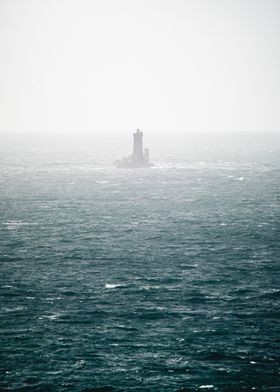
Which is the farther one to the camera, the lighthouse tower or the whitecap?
the lighthouse tower

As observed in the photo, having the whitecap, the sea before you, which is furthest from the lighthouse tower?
the whitecap

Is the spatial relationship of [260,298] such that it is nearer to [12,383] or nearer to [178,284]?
[178,284]

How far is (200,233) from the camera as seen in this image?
70125 millimetres

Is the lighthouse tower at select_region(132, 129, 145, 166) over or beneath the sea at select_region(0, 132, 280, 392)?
over

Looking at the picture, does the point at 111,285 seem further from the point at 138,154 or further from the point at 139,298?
the point at 138,154

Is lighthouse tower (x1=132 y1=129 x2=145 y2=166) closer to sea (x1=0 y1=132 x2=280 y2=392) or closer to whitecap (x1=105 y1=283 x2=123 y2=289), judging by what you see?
sea (x1=0 y1=132 x2=280 y2=392)

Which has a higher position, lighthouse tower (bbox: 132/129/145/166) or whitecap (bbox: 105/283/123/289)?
lighthouse tower (bbox: 132/129/145/166)

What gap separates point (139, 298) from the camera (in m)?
43.8

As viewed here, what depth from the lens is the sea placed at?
105 ft

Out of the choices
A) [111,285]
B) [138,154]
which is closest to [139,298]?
[111,285]

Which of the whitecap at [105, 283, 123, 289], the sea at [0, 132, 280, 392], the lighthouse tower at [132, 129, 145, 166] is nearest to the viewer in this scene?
the sea at [0, 132, 280, 392]

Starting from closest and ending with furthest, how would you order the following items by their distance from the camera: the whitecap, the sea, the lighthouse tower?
the sea
the whitecap
the lighthouse tower

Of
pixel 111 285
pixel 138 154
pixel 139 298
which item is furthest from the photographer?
pixel 138 154

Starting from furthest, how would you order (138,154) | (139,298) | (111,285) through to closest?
(138,154)
(111,285)
(139,298)
